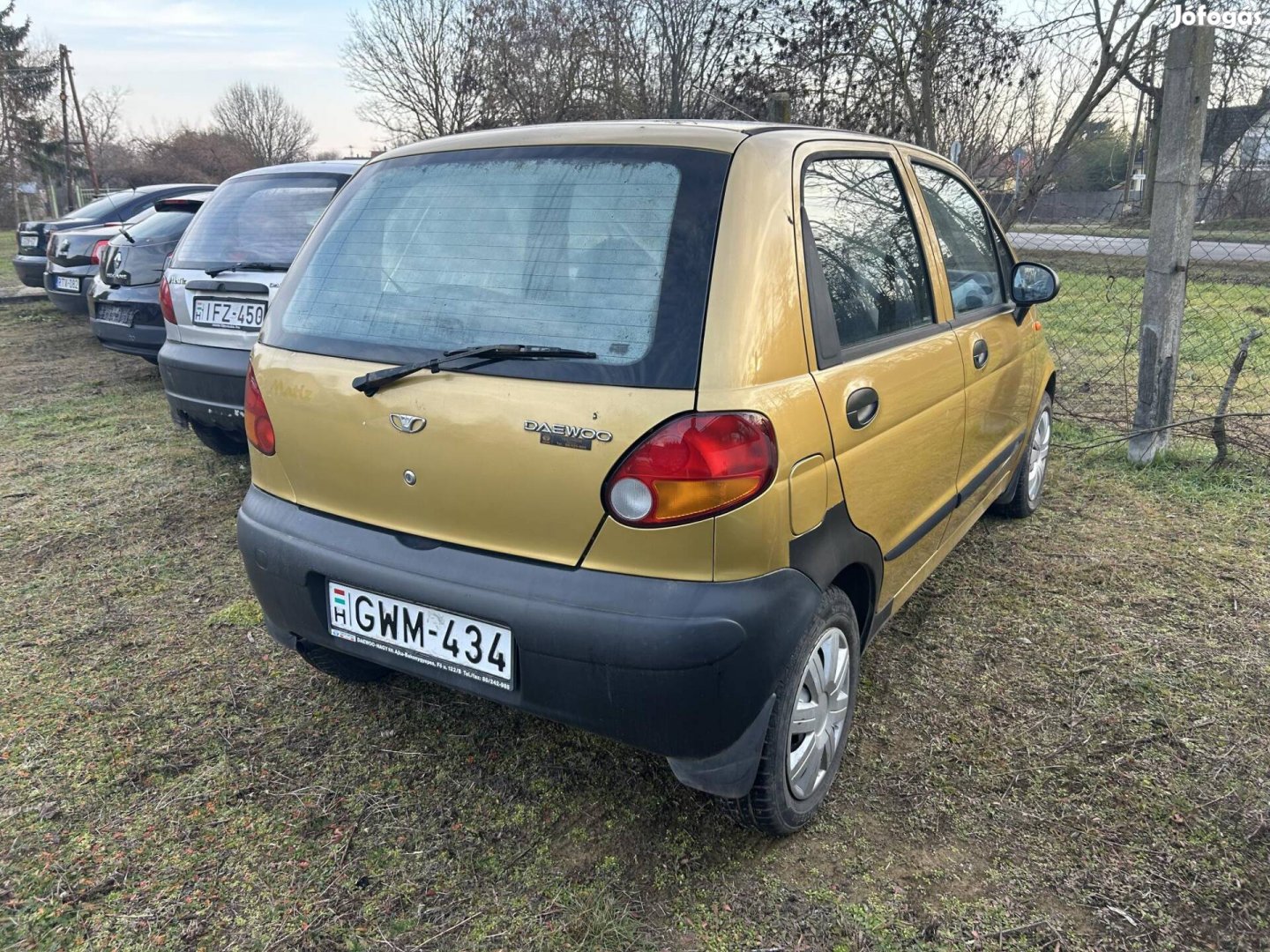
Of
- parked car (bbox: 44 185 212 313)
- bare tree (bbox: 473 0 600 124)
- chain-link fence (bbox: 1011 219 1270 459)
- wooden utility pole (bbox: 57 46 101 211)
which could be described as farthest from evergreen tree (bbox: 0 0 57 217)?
chain-link fence (bbox: 1011 219 1270 459)

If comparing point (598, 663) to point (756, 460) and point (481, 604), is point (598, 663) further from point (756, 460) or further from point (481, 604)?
point (756, 460)

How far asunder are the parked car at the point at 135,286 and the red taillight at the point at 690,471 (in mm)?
5483

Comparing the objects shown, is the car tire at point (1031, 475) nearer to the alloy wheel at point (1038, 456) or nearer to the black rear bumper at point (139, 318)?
the alloy wheel at point (1038, 456)

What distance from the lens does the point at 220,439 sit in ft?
15.7

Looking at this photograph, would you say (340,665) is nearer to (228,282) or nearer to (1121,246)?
(228,282)

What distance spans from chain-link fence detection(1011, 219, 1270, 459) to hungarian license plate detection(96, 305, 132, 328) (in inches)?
255

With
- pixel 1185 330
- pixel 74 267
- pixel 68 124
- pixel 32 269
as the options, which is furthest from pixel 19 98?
pixel 1185 330

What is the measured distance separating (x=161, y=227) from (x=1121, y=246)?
6.74 metres

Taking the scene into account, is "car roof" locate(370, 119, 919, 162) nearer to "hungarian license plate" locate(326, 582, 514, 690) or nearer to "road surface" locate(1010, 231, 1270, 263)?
"hungarian license plate" locate(326, 582, 514, 690)

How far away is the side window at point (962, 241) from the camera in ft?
9.78

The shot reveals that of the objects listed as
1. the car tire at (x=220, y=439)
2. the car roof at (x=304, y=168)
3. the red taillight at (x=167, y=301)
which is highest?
the car roof at (x=304, y=168)

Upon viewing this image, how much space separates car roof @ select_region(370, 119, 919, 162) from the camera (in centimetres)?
198

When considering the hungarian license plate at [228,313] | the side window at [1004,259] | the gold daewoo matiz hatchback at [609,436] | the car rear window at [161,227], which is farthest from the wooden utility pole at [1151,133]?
the car rear window at [161,227]

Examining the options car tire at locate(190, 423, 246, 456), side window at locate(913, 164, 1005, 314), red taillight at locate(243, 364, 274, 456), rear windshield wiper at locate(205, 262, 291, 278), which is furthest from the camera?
car tire at locate(190, 423, 246, 456)
